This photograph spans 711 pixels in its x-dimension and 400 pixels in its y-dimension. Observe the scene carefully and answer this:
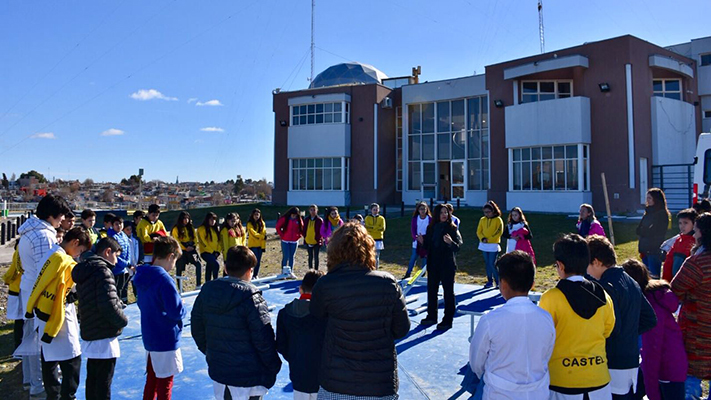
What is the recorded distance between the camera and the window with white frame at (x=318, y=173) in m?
32.6

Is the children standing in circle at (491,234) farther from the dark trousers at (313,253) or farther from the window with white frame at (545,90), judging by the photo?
the window with white frame at (545,90)

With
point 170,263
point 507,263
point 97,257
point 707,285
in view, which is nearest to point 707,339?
point 707,285

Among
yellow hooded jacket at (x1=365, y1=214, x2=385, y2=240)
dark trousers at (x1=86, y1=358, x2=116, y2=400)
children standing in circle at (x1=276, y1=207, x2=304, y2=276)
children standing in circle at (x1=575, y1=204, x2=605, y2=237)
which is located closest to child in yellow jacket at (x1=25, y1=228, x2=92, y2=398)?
dark trousers at (x1=86, y1=358, x2=116, y2=400)

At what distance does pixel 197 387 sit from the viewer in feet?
17.1

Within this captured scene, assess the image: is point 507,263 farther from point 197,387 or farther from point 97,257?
point 197,387

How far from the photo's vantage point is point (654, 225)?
7566 mm

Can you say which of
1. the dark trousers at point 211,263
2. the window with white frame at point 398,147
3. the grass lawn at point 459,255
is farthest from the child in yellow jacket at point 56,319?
the window with white frame at point 398,147

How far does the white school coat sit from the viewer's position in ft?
9.31

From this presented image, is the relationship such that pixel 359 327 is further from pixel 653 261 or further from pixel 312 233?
pixel 312 233

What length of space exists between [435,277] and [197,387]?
3.54 metres

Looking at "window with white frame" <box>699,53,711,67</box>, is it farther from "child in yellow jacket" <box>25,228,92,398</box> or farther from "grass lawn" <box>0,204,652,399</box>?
"child in yellow jacket" <box>25,228,92,398</box>

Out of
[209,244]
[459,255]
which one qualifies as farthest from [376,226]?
[459,255]

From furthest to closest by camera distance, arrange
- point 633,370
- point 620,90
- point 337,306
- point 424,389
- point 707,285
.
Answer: point 620,90 → point 424,389 → point 707,285 → point 633,370 → point 337,306

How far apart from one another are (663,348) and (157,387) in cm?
414
